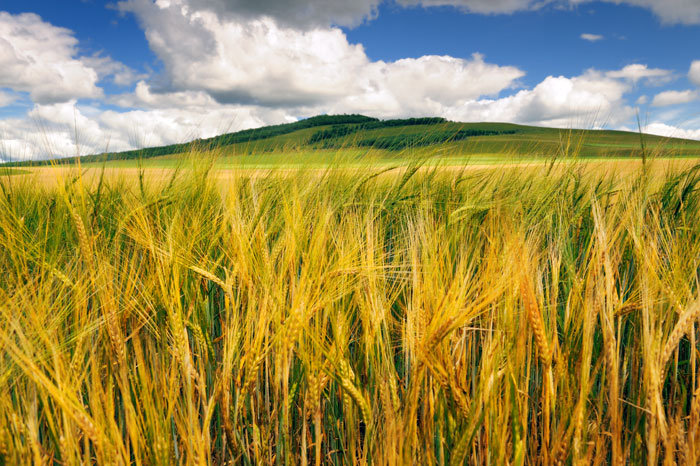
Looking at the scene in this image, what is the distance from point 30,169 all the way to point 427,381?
8.94 feet

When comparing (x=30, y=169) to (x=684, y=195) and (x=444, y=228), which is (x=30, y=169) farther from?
(x=684, y=195)

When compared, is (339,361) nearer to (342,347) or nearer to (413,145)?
(342,347)

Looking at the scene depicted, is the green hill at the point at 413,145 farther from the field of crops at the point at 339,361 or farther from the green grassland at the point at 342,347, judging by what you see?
the field of crops at the point at 339,361

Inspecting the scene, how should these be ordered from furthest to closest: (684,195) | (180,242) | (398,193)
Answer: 1. (398,193)
2. (684,195)
3. (180,242)

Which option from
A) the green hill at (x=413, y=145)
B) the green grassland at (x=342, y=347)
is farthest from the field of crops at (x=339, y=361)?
the green hill at (x=413, y=145)

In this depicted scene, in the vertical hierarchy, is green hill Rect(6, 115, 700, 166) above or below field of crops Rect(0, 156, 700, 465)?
above

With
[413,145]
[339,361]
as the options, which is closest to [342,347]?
[339,361]

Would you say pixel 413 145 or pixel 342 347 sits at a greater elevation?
pixel 413 145

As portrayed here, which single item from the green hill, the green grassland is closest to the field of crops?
the green grassland

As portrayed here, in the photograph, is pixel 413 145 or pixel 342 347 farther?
pixel 413 145

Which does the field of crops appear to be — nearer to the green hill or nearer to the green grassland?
the green grassland

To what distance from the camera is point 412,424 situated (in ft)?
2.45

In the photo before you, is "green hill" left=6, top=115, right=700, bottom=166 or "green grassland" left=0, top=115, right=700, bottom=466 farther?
"green hill" left=6, top=115, right=700, bottom=166

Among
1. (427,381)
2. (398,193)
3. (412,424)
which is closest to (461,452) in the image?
(412,424)
